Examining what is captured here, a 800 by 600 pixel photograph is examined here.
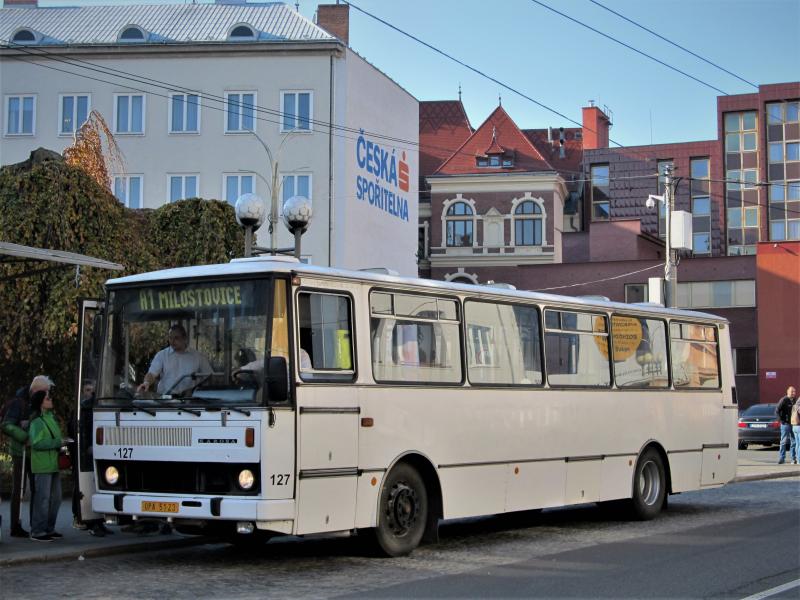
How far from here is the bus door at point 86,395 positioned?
11.8 meters

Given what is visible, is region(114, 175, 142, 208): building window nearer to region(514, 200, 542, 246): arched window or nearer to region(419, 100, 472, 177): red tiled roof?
region(514, 200, 542, 246): arched window

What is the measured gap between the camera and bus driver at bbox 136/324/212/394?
1120 centimetres

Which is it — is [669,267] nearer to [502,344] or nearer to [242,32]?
[502,344]

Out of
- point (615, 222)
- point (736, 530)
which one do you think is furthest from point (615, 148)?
point (736, 530)

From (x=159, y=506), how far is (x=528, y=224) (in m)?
66.4

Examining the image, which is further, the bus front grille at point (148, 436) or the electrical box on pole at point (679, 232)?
the electrical box on pole at point (679, 232)

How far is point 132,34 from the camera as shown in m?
53.8

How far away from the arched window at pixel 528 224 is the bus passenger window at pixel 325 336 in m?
64.9

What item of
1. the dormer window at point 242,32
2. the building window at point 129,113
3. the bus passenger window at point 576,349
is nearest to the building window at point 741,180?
the dormer window at point 242,32

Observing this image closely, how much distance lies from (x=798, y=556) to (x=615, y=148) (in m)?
76.4

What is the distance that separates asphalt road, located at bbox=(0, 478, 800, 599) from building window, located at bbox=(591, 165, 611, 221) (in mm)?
71774

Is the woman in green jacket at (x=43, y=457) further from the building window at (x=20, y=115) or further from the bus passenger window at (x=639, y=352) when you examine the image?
the building window at (x=20, y=115)

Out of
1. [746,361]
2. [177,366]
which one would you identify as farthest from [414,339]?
[746,361]

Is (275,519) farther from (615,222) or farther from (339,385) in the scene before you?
(615,222)
